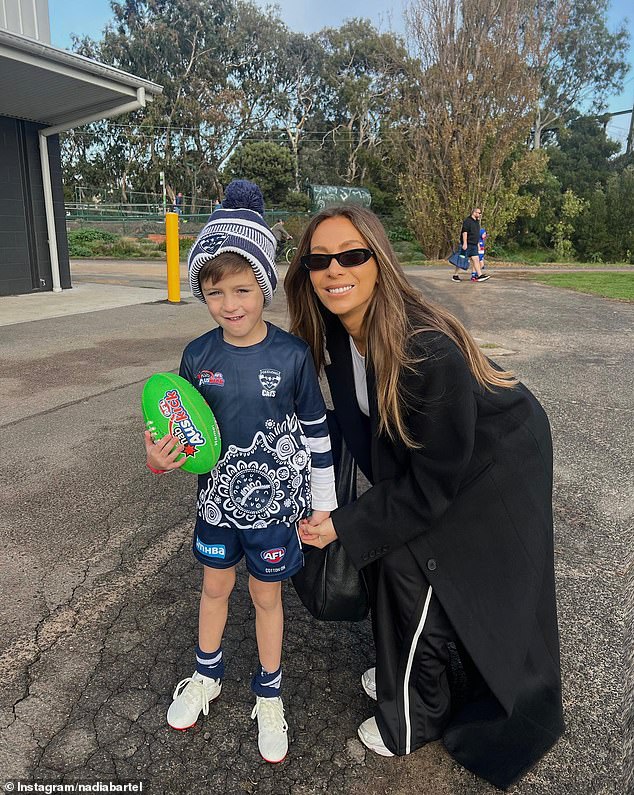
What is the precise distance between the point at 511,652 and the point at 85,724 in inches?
52.6

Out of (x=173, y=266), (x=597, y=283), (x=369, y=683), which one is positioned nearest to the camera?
(x=369, y=683)

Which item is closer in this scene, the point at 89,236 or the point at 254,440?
the point at 254,440

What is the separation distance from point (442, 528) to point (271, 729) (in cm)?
81

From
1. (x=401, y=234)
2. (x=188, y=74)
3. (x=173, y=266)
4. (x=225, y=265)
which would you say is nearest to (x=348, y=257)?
(x=225, y=265)

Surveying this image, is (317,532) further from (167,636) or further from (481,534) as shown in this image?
(167,636)

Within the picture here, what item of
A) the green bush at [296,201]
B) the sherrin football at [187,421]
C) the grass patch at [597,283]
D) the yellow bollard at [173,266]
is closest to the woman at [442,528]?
the sherrin football at [187,421]

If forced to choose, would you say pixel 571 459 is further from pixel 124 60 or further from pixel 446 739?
pixel 124 60

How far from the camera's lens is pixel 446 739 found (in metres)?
1.85

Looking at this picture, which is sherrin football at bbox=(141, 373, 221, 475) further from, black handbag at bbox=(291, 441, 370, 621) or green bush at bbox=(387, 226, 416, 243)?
green bush at bbox=(387, 226, 416, 243)

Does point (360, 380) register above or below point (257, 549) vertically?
above

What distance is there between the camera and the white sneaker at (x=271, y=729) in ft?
6.04

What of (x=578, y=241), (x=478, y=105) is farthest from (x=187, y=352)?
(x=578, y=241)

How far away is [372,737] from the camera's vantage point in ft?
6.24

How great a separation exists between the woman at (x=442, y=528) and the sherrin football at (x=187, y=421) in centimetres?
41
